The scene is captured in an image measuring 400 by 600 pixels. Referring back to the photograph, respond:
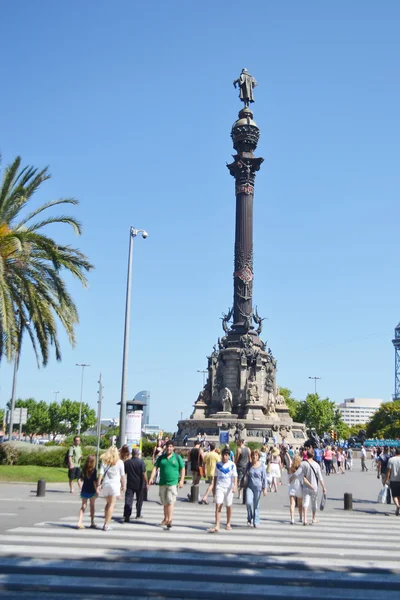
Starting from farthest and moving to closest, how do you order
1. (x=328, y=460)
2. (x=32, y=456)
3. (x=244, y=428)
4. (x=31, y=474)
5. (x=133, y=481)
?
(x=244, y=428) < (x=328, y=460) < (x=32, y=456) < (x=31, y=474) < (x=133, y=481)

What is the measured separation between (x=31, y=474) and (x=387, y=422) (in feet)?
339

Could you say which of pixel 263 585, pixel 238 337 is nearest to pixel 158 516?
pixel 263 585

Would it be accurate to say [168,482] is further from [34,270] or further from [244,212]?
[244,212]

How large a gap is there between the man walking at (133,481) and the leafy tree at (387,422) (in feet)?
343

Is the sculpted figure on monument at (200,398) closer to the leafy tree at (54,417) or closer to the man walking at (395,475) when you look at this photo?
the man walking at (395,475)

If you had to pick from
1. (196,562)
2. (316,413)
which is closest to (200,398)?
(196,562)

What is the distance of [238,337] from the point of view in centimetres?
5422

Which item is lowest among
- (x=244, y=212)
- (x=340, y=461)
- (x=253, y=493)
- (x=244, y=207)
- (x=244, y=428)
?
(x=340, y=461)

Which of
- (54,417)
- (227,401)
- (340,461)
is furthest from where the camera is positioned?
(54,417)

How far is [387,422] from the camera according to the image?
382 ft

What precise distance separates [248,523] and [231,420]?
36282 mm

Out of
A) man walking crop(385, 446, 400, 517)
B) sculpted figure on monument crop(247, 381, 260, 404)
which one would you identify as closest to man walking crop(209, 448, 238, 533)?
man walking crop(385, 446, 400, 517)

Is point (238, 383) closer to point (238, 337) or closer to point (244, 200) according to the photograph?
point (238, 337)

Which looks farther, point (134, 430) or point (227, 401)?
point (227, 401)
